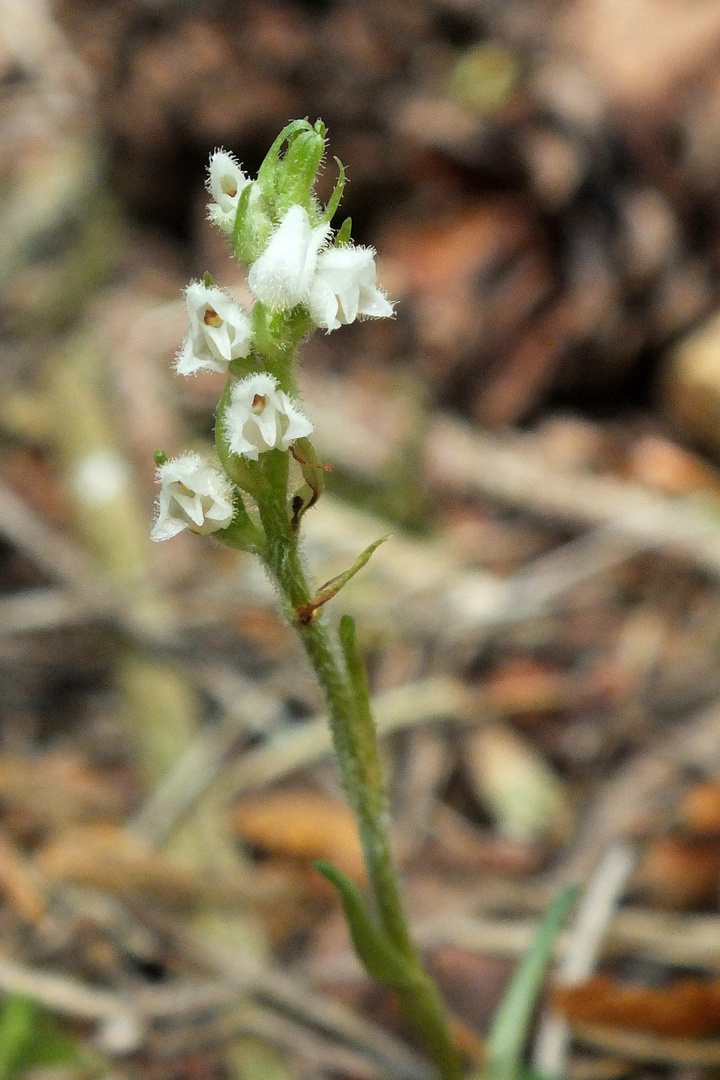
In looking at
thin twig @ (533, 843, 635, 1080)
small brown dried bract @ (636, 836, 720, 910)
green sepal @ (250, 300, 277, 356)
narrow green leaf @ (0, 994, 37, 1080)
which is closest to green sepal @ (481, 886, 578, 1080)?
thin twig @ (533, 843, 635, 1080)

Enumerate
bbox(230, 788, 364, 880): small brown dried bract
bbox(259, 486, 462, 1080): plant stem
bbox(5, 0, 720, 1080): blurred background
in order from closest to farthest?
bbox(259, 486, 462, 1080): plant stem, bbox(5, 0, 720, 1080): blurred background, bbox(230, 788, 364, 880): small brown dried bract

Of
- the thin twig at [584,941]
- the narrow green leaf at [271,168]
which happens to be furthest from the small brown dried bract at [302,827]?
the narrow green leaf at [271,168]

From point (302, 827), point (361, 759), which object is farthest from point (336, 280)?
point (302, 827)

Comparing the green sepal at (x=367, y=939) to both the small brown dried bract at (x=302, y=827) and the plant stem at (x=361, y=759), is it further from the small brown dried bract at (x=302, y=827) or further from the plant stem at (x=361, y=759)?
the small brown dried bract at (x=302, y=827)

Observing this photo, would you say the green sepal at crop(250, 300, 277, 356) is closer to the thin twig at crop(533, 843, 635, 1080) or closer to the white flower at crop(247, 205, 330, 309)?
the white flower at crop(247, 205, 330, 309)

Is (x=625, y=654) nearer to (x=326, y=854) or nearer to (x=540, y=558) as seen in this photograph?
(x=540, y=558)

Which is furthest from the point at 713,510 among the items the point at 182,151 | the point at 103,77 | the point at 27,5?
the point at 27,5

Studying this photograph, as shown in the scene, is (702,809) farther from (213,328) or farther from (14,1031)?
(213,328)
